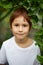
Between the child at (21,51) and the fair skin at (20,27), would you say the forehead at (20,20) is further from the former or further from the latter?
the child at (21,51)

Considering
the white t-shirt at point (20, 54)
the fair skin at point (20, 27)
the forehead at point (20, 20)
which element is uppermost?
the forehead at point (20, 20)

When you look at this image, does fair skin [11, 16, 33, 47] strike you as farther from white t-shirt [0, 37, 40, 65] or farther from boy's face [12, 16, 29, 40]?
white t-shirt [0, 37, 40, 65]

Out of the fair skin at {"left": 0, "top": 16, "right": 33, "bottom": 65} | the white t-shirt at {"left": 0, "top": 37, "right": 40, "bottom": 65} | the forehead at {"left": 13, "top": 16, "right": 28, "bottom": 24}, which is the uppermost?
the forehead at {"left": 13, "top": 16, "right": 28, "bottom": 24}

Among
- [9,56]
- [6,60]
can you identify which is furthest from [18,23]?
[6,60]

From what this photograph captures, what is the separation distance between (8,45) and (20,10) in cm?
33

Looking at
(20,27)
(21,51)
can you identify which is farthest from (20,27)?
(21,51)

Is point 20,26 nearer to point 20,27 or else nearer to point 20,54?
point 20,27

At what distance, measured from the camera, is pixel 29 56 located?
1.54 metres

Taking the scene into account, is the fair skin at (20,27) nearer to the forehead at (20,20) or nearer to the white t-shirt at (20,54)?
the forehead at (20,20)

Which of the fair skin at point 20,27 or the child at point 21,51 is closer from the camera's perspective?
the fair skin at point 20,27

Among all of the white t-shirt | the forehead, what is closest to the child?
the white t-shirt

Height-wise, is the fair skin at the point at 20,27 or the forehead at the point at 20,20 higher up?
the forehead at the point at 20,20

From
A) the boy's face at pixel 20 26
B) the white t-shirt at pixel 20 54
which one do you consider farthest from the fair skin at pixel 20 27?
the white t-shirt at pixel 20 54

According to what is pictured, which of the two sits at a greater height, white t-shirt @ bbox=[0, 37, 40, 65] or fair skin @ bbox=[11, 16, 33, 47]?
fair skin @ bbox=[11, 16, 33, 47]
